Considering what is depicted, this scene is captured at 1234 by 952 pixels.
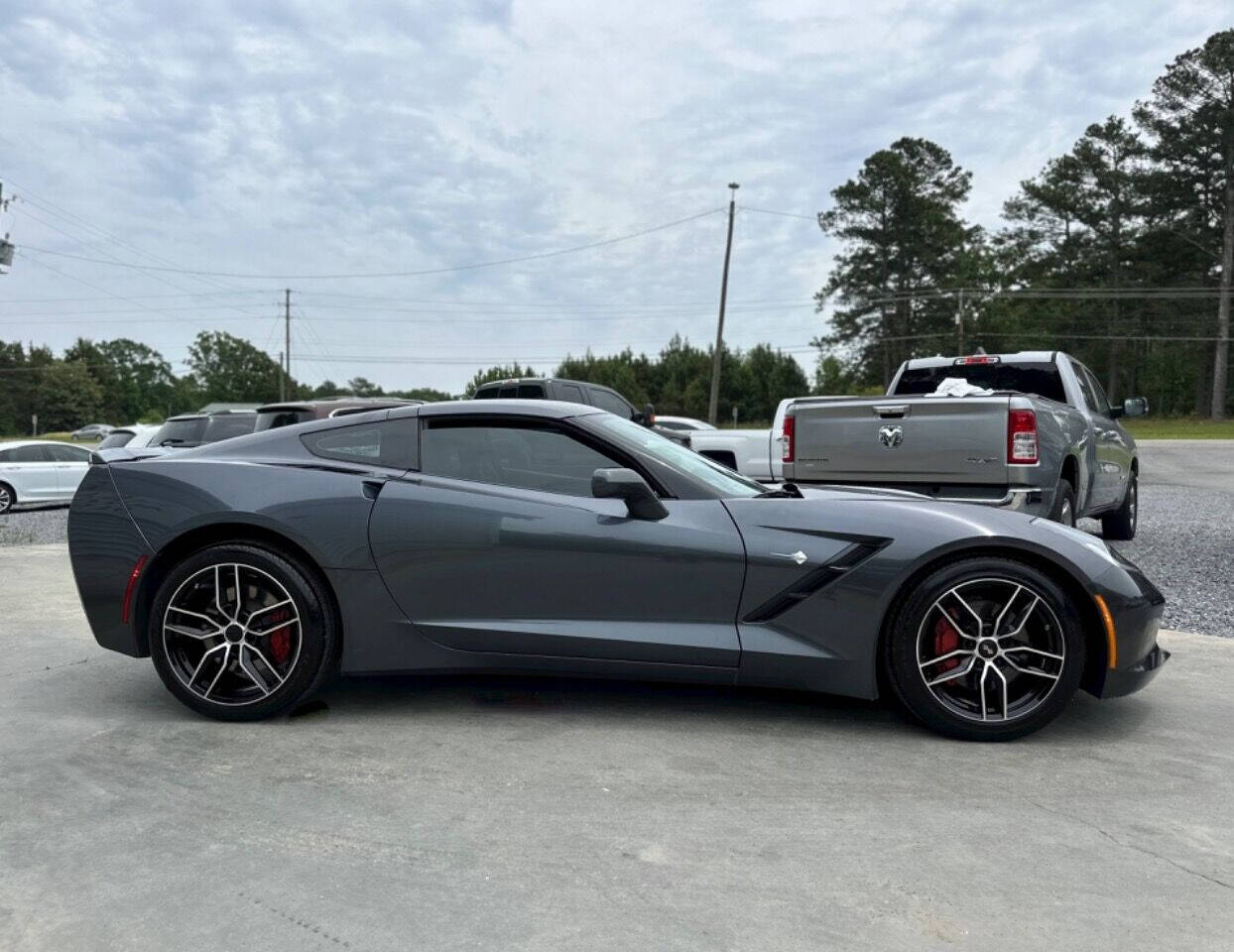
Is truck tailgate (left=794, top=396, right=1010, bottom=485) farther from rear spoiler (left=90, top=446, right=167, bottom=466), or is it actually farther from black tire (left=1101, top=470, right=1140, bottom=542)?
rear spoiler (left=90, top=446, right=167, bottom=466)

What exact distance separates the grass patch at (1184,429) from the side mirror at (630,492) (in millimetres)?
33357

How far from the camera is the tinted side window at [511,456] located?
3771mm

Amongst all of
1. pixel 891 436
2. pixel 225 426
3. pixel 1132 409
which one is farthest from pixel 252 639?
pixel 225 426

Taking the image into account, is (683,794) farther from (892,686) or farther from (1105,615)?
→ (1105,615)

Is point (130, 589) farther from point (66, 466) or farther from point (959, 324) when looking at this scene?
point (959, 324)

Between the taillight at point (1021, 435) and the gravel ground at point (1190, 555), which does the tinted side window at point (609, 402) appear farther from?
the taillight at point (1021, 435)

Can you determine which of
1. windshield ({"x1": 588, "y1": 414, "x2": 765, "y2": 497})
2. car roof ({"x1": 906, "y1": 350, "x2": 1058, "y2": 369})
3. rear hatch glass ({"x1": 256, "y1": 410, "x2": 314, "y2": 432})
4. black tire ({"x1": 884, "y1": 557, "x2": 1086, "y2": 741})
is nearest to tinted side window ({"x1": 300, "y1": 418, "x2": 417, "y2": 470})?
windshield ({"x1": 588, "y1": 414, "x2": 765, "y2": 497})

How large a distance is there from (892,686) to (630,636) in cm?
102

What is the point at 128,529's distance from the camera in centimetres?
388

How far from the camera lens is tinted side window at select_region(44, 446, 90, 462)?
1775 centimetres

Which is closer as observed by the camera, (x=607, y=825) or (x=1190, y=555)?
(x=607, y=825)

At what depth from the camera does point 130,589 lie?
152 inches

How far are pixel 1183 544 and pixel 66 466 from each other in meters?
18.6

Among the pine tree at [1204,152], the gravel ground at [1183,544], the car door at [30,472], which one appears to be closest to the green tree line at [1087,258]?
the pine tree at [1204,152]
